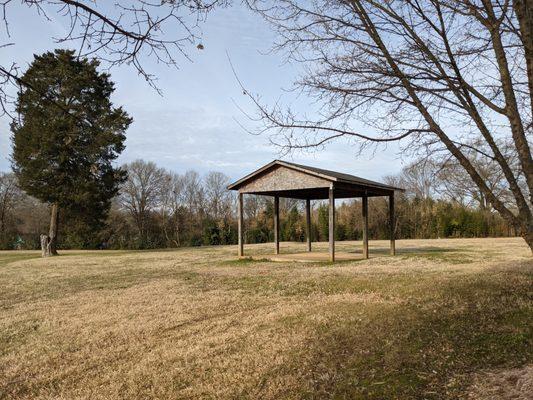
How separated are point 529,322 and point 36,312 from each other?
22.5 ft

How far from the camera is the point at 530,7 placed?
3.52 meters

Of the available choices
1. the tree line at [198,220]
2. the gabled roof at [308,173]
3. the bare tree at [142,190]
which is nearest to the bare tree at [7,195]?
the tree line at [198,220]

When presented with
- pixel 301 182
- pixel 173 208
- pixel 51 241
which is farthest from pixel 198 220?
pixel 301 182

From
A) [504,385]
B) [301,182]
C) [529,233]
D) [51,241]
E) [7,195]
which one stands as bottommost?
[504,385]

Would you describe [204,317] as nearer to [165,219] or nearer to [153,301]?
[153,301]

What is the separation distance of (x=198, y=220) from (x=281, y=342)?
1310 inches

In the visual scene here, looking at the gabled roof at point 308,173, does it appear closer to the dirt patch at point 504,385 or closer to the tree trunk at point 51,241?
the dirt patch at point 504,385

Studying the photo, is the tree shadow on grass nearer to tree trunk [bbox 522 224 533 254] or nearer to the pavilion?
tree trunk [bbox 522 224 533 254]

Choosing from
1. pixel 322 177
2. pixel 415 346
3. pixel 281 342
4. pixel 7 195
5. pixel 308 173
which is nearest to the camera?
pixel 415 346

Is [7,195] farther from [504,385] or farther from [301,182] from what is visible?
[504,385]

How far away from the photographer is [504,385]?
334 centimetres

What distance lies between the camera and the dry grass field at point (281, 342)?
3607mm

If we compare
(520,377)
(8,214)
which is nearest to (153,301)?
(520,377)

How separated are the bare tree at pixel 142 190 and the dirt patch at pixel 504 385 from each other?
112ft
